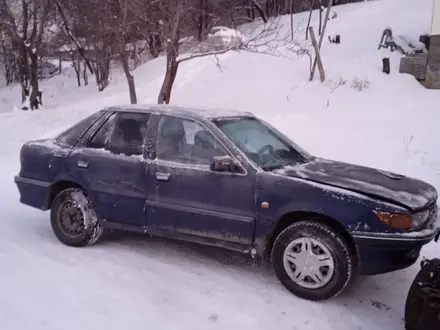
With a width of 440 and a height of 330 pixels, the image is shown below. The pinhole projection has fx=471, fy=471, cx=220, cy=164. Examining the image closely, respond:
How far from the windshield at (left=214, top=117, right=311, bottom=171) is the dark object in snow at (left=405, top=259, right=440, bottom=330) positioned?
1.55 metres

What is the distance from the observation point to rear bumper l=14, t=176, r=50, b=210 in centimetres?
520

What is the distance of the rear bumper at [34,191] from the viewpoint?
520cm

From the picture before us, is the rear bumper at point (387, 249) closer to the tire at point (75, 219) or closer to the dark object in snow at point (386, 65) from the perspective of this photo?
the tire at point (75, 219)

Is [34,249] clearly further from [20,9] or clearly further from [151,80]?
[20,9]

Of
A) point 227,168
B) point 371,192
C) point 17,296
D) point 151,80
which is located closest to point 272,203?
point 227,168

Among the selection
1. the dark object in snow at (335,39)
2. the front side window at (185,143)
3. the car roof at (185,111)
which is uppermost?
the dark object in snow at (335,39)

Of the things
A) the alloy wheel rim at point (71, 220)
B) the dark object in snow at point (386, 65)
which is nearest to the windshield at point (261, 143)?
the alloy wheel rim at point (71, 220)

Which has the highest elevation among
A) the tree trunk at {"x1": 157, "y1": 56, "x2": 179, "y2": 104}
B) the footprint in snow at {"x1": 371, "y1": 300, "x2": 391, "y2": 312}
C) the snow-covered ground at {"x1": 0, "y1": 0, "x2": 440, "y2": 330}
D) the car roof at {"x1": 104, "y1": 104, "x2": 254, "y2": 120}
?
the tree trunk at {"x1": 157, "y1": 56, "x2": 179, "y2": 104}

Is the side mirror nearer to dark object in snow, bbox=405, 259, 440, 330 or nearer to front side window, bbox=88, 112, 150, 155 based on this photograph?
front side window, bbox=88, 112, 150, 155

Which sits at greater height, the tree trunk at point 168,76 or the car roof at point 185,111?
the tree trunk at point 168,76

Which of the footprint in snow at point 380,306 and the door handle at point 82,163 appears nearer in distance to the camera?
the footprint in snow at point 380,306

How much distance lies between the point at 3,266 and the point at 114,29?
896 centimetres

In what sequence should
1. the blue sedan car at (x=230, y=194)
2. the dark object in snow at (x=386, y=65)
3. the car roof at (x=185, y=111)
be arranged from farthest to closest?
the dark object in snow at (x=386, y=65) → the car roof at (x=185, y=111) → the blue sedan car at (x=230, y=194)

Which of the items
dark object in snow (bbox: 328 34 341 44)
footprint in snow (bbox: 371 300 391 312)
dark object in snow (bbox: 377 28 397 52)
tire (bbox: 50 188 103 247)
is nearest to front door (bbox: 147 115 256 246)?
tire (bbox: 50 188 103 247)
